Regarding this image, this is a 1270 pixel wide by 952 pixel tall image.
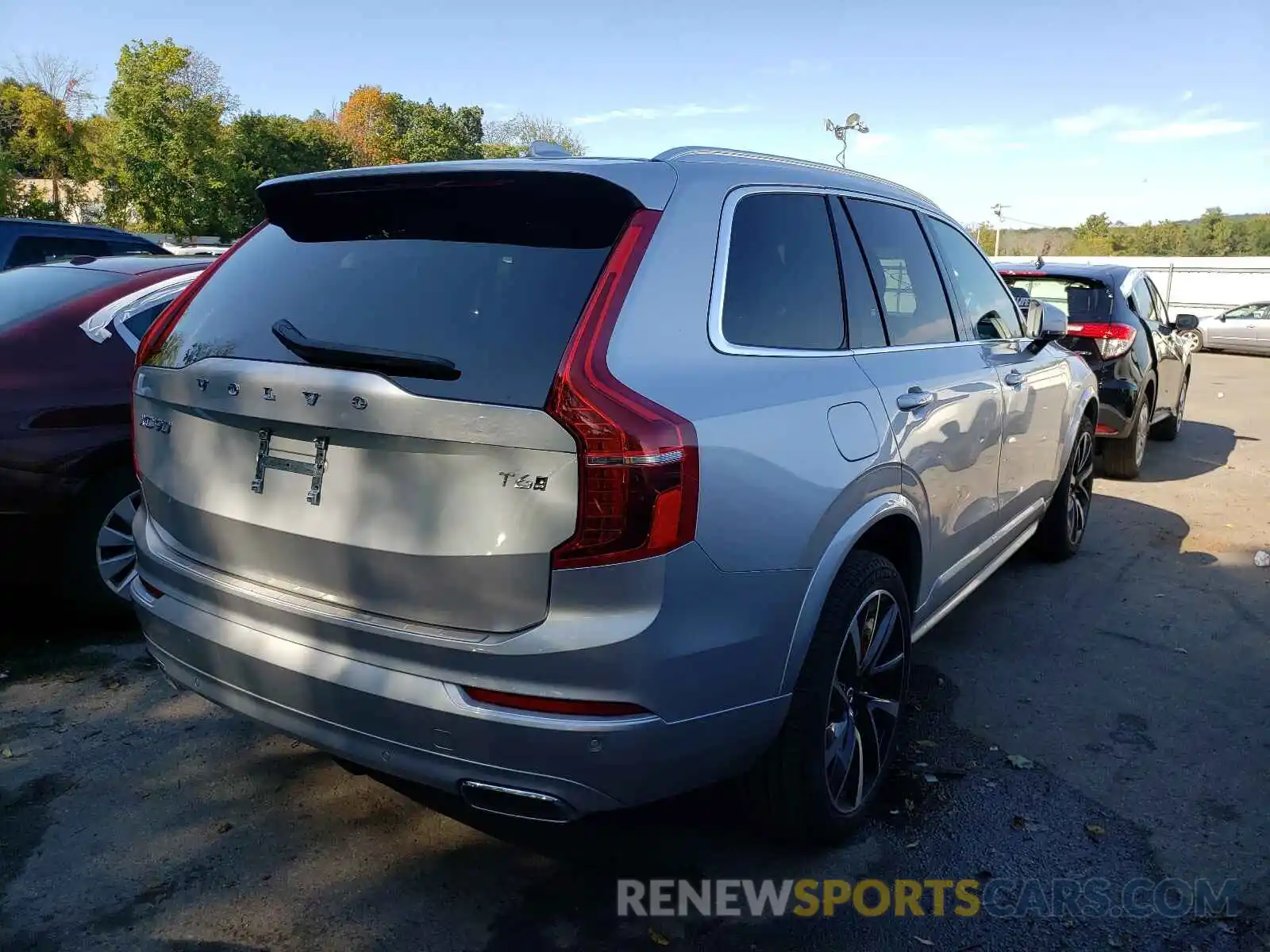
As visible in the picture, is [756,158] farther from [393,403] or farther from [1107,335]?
[1107,335]

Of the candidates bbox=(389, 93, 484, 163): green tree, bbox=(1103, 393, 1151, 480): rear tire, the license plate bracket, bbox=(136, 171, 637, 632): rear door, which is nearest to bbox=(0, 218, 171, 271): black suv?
bbox=(136, 171, 637, 632): rear door

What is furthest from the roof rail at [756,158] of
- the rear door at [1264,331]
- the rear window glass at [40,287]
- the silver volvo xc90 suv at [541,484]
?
the rear door at [1264,331]

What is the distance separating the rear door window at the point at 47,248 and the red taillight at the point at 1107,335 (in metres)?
7.65

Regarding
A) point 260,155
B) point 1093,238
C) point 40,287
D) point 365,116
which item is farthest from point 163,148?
point 1093,238

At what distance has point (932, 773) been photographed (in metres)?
3.29

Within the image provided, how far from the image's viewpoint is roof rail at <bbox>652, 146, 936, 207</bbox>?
2547 millimetres

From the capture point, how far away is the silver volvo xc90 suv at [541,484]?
6.61 ft

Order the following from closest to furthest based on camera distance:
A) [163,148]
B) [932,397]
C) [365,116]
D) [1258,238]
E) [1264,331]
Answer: [932,397] → [1264,331] → [163,148] → [1258,238] → [365,116]

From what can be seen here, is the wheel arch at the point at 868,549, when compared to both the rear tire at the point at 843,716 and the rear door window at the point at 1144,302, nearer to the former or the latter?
the rear tire at the point at 843,716

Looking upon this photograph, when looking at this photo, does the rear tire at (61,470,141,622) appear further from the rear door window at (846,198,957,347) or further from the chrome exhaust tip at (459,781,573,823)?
the rear door window at (846,198,957,347)

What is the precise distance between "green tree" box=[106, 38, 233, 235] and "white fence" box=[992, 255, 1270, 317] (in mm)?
35675

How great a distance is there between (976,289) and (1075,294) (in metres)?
4.23

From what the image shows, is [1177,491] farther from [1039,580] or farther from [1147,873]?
[1147,873]

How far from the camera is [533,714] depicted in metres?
2.04
